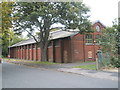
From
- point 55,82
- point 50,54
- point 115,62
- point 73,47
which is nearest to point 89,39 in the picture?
point 73,47

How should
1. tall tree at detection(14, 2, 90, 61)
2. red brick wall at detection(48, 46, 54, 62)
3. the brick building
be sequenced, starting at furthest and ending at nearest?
red brick wall at detection(48, 46, 54, 62), the brick building, tall tree at detection(14, 2, 90, 61)

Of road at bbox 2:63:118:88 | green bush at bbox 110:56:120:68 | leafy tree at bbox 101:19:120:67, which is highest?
leafy tree at bbox 101:19:120:67

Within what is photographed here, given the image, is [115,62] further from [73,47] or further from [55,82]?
[73,47]

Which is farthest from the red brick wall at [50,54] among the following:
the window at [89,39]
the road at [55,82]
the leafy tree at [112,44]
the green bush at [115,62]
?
the road at [55,82]

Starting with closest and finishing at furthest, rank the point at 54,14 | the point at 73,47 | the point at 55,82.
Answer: the point at 55,82
the point at 54,14
the point at 73,47

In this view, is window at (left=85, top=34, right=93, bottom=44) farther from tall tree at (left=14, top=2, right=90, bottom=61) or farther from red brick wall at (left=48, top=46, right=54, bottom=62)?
red brick wall at (left=48, top=46, right=54, bottom=62)

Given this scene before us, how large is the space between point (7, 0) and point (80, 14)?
10.5 metres

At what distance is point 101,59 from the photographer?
16.7m

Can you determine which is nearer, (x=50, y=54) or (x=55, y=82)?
(x=55, y=82)

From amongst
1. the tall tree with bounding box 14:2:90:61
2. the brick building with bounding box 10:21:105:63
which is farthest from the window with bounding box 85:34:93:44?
the tall tree with bounding box 14:2:90:61

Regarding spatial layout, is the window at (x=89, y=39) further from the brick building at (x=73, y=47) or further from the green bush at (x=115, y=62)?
the green bush at (x=115, y=62)

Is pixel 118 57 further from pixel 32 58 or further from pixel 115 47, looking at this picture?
pixel 32 58

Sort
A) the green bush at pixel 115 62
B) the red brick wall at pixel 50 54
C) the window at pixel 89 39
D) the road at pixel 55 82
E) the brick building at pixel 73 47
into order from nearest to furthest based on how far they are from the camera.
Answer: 1. the road at pixel 55 82
2. the green bush at pixel 115 62
3. the brick building at pixel 73 47
4. the window at pixel 89 39
5. the red brick wall at pixel 50 54

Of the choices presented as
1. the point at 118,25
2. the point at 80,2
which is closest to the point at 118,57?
the point at 118,25
